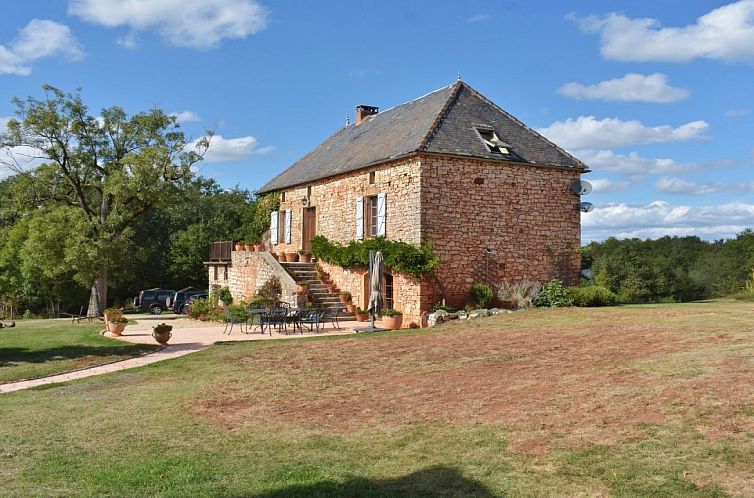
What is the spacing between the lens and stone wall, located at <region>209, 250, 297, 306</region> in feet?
67.5

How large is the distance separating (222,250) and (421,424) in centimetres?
2264

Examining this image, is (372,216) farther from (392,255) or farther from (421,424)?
(421,424)

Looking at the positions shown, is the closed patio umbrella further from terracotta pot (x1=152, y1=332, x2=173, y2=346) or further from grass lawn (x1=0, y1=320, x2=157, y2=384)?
grass lawn (x1=0, y1=320, x2=157, y2=384)

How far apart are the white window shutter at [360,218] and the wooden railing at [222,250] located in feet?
28.1

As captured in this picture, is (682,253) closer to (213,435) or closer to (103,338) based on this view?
(103,338)

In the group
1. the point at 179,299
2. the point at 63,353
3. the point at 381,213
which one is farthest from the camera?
the point at 179,299

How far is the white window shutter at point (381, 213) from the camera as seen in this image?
19547 mm

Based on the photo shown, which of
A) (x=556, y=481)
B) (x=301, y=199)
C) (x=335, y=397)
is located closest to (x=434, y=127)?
(x=301, y=199)

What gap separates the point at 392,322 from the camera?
58.4ft

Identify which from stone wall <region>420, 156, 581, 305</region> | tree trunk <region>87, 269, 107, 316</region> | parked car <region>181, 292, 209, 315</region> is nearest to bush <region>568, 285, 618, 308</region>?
stone wall <region>420, 156, 581, 305</region>

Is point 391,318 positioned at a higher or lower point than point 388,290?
lower

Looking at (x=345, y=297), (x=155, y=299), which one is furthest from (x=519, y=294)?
(x=155, y=299)

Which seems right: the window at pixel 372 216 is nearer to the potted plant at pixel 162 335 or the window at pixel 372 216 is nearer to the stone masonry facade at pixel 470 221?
the stone masonry facade at pixel 470 221

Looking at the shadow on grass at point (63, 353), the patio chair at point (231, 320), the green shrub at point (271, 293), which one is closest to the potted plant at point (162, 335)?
the shadow on grass at point (63, 353)
